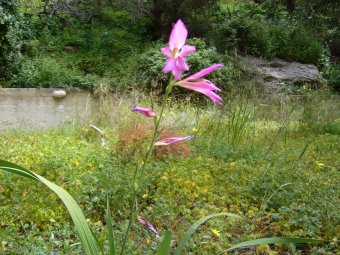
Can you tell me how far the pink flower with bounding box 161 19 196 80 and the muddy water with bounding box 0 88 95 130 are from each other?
743 cm

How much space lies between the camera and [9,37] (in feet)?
30.2

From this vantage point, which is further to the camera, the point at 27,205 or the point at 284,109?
the point at 284,109

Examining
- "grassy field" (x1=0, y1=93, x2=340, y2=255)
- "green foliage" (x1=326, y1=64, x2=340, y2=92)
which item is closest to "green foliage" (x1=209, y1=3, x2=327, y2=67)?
"green foliage" (x1=326, y1=64, x2=340, y2=92)

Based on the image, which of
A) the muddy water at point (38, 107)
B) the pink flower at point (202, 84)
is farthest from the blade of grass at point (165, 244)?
the muddy water at point (38, 107)

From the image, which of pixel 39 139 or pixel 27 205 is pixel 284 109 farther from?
pixel 27 205

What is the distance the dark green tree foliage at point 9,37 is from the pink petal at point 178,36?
8.66 m

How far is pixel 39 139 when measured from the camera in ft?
17.2

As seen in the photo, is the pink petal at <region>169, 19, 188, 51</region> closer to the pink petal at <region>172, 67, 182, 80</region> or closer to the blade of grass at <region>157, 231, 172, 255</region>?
the pink petal at <region>172, 67, 182, 80</region>

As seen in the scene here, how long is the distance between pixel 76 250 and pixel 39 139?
333 centimetres

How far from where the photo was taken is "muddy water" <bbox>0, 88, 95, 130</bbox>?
8680 millimetres

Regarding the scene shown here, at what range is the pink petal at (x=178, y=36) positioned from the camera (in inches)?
44.7

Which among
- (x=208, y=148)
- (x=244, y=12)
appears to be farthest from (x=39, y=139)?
(x=244, y=12)

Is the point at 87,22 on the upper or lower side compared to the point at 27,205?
upper

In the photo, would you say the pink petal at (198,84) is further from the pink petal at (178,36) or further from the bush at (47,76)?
the bush at (47,76)
